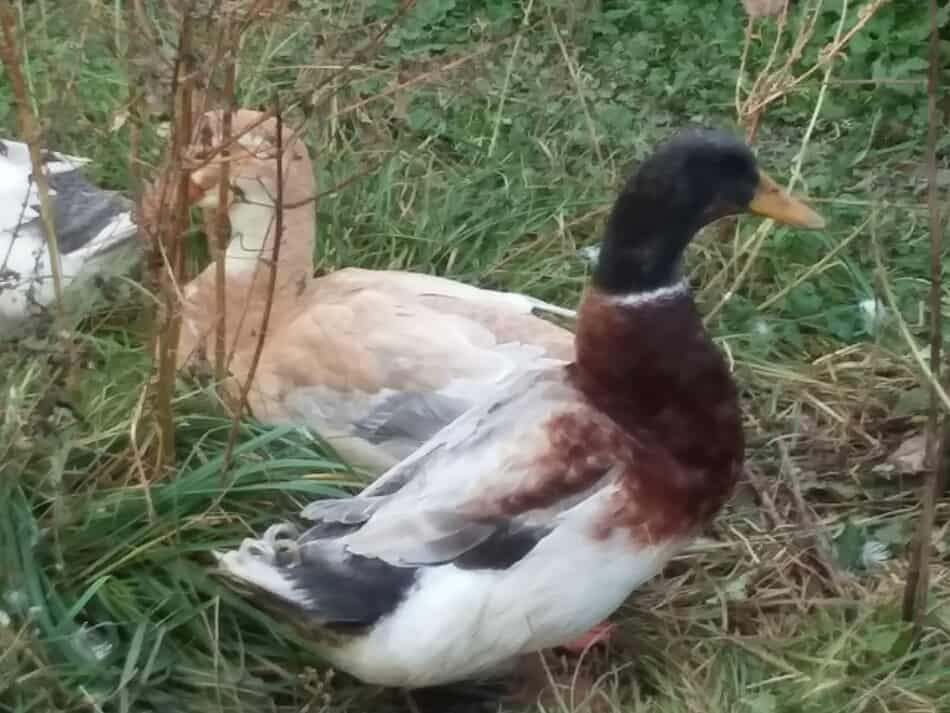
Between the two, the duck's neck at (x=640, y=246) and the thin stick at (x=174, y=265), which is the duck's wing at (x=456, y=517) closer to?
the duck's neck at (x=640, y=246)

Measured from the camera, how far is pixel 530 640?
2322mm

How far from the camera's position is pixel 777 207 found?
2.60 metres

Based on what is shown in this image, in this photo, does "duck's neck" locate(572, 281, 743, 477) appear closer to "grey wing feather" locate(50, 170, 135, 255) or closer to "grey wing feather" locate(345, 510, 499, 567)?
"grey wing feather" locate(345, 510, 499, 567)

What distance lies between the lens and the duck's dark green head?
2.39m

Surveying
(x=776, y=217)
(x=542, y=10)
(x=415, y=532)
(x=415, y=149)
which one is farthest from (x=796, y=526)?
(x=542, y=10)

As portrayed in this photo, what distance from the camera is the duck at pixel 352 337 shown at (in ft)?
9.13

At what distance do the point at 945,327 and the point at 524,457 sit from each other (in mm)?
1467

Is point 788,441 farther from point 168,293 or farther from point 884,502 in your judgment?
point 168,293

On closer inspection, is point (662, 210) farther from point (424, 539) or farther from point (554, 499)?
point (424, 539)

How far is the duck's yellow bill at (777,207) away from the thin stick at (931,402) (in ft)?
0.83

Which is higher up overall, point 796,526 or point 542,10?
point 542,10

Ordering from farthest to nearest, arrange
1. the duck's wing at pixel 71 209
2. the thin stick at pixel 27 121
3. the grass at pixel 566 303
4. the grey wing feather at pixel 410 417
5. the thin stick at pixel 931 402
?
the duck's wing at pixel 71 209 → the grey wing feather at pixel 410 417 → the grass at pixel 566 303 → the thin stick at pixel 27 121 → the thin stick at pixel 931 402

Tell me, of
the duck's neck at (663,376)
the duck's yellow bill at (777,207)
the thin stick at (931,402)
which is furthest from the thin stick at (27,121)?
the thin stick at (931,402)

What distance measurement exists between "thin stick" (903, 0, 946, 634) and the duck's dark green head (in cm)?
33
